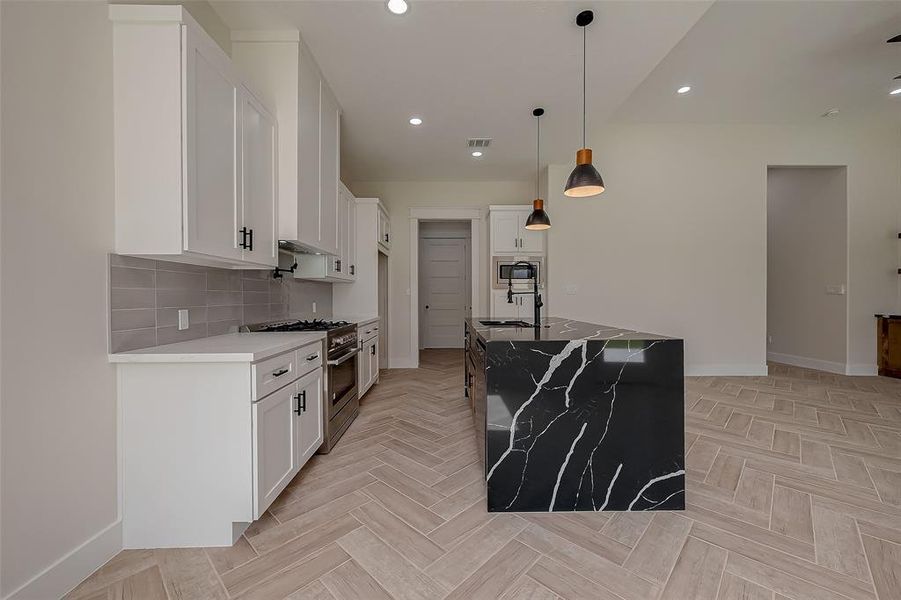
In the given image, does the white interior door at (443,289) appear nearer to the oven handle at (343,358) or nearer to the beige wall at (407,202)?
the beige wall at (407,202)

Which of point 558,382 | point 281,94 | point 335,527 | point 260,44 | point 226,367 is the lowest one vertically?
point 335,527

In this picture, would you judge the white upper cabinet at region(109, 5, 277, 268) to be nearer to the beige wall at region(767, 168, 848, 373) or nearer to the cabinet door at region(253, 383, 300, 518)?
the cabinet door at region(253, 383, 300, 518)

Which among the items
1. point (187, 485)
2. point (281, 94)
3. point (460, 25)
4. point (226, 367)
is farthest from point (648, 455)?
point (281, 94)

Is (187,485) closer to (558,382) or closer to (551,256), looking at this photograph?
(558,382)

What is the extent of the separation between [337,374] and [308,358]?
52cm

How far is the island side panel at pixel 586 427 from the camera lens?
1787 millimetres

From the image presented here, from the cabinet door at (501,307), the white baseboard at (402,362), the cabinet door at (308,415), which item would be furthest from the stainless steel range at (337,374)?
the cabinet door at (501,307)

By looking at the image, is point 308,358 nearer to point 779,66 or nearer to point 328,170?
point 328,170

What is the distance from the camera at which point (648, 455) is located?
1806 millimetres

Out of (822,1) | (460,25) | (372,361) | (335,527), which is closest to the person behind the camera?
(335,527)

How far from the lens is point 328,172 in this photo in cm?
304

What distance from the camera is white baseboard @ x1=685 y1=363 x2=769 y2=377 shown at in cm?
453

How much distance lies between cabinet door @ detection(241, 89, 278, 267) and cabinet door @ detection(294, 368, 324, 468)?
804mm

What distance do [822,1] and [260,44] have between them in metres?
4.06
